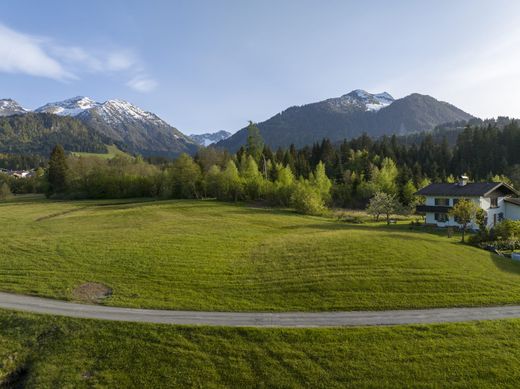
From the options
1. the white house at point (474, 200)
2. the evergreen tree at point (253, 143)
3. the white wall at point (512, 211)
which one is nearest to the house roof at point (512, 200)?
the white house at point (474, 200)

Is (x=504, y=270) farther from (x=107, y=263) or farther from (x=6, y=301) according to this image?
(x=6, y=301)

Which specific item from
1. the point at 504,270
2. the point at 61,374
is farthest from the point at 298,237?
the point at 61,374

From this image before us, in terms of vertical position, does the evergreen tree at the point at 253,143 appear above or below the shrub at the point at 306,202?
above

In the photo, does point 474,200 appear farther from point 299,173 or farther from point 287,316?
point 299,173

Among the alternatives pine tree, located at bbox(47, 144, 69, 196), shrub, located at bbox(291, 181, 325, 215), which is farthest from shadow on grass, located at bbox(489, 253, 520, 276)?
pine tree, located at bbox(47, 144, 69, 196)

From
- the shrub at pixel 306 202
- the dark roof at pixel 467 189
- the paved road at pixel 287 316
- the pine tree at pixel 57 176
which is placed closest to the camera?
the paved road at pixel 287 316

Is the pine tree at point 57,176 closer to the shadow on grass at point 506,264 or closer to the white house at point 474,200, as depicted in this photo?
the white house at point 474,200

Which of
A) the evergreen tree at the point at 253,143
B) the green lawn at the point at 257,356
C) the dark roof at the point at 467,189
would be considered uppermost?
the evergreen tree at the point at 253,143
